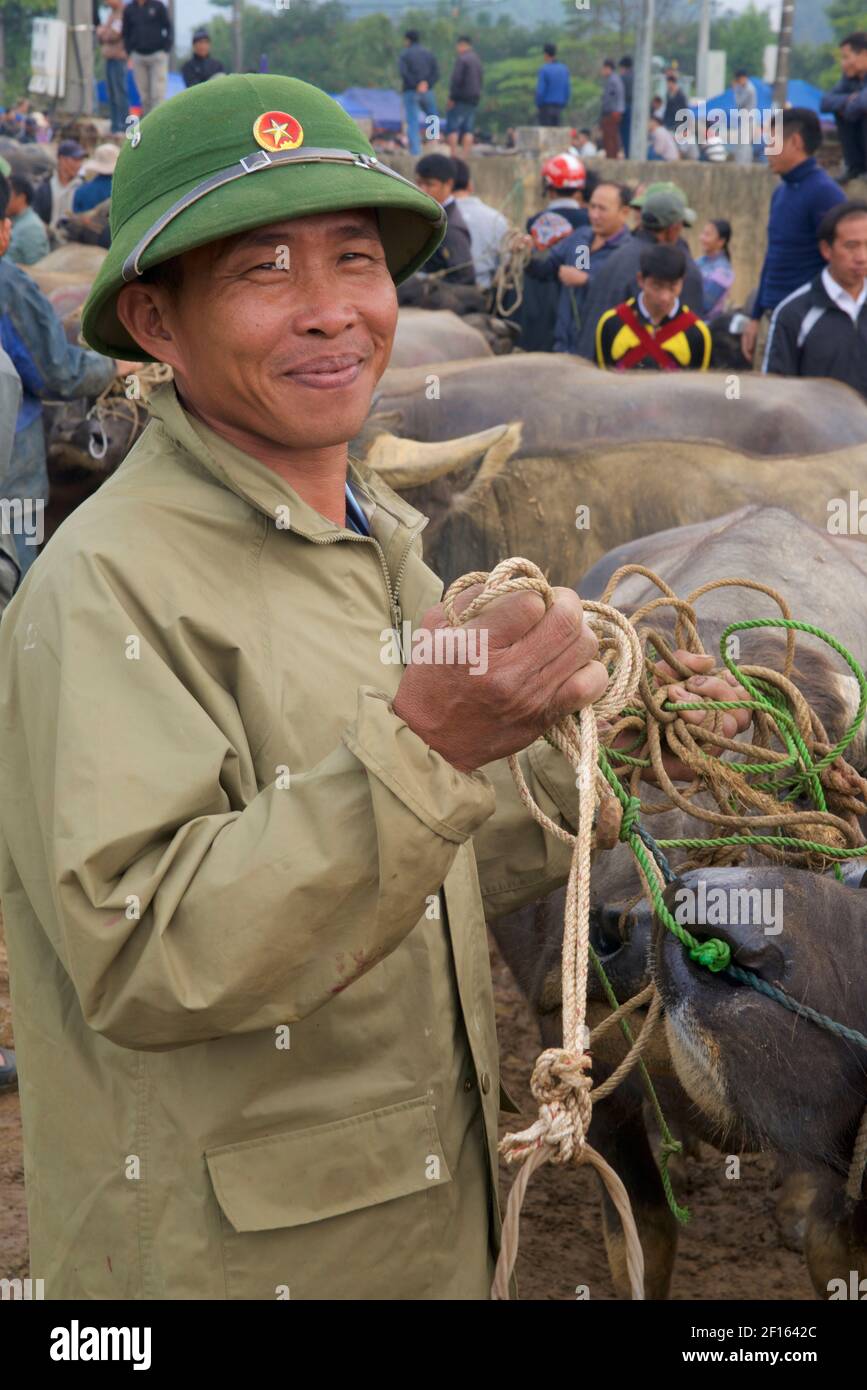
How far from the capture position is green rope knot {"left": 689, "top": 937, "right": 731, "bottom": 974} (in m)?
1.98

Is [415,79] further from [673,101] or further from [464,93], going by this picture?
[673,101]

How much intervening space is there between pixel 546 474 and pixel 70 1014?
16.8ft

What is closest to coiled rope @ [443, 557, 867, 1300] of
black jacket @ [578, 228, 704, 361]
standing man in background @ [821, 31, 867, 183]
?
black jacket @ [578, 228, 704, 361]

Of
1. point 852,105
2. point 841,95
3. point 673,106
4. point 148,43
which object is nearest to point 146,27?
point 148,43

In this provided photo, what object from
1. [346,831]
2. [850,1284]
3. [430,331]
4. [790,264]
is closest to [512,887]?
[346,831]

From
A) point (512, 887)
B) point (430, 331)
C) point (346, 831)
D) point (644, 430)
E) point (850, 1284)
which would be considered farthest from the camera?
point (430, 331)

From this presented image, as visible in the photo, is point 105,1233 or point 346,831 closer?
point 346,831

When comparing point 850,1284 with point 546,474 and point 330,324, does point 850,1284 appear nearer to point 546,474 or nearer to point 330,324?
point 330,324

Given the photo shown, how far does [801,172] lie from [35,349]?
4.61 metres

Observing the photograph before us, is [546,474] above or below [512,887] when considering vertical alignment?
above

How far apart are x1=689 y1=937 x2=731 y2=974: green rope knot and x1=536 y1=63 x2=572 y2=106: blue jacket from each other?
20048 mm

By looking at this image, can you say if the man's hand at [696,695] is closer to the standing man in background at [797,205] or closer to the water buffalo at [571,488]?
the water buffalo at [571,488]

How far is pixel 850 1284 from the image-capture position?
9.44 ft
